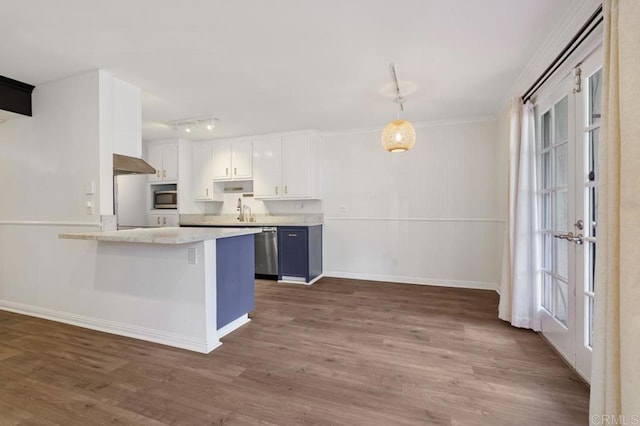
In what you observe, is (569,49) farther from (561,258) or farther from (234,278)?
(234,278)

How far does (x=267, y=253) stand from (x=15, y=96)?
337 cm

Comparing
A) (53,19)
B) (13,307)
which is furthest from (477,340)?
(13,307)

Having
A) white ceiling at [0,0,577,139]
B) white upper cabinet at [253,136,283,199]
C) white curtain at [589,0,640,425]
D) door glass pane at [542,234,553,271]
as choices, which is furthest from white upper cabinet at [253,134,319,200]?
white curtain at [589,0,640,425]

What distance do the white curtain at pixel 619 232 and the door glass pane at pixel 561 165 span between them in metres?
1.10

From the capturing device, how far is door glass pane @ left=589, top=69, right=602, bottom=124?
176cm

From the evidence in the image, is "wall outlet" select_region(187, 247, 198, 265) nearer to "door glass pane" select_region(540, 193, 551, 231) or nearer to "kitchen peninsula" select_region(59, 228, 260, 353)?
"kitchen peninsula" select_region(59, 228, 260, 353)

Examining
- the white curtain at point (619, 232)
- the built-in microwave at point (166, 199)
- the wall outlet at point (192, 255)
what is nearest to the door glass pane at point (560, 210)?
the white curtain at point (619, 232)

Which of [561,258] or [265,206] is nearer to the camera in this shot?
[561,258]

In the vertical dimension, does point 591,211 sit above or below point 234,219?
above

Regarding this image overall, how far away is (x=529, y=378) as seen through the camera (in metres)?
1.90

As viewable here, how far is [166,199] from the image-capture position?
5199 millimetres

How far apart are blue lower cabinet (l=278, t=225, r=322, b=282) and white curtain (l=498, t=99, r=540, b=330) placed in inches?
103

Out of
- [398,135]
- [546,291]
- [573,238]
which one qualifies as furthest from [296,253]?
[573,238]

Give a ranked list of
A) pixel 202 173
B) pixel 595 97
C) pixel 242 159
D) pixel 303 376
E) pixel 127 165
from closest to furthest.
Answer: pixel 595 97
pixel 303 376
pixel 127 165
pixel 242 159
pixel 202 173
